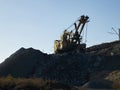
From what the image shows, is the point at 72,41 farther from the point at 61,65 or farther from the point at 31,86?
the point at 31,86

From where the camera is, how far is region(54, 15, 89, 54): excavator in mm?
80062

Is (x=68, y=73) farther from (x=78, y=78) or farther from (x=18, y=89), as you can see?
(x=18, y=89)

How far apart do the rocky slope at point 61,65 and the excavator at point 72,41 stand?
366 centimetres

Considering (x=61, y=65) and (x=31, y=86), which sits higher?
(x=61, y=65)

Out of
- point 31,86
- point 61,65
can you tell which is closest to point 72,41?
point 61,65

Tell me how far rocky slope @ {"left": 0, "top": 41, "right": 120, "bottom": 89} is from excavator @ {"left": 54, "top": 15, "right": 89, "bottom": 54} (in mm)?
3655

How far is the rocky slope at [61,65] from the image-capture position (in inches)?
2657

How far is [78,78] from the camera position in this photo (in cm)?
6638

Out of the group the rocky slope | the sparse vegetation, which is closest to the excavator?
the rocky slope

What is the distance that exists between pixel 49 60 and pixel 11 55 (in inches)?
284

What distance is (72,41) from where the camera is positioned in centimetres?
8088

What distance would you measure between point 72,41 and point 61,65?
10.2 m

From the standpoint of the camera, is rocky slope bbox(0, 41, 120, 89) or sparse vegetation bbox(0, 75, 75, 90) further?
rocky slope bbox(0, 41, 120, 89)

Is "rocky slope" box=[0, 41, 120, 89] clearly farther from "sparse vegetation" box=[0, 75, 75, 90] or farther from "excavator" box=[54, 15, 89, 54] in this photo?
"sparse vegetation" box=[0, 75, 75, 90]
